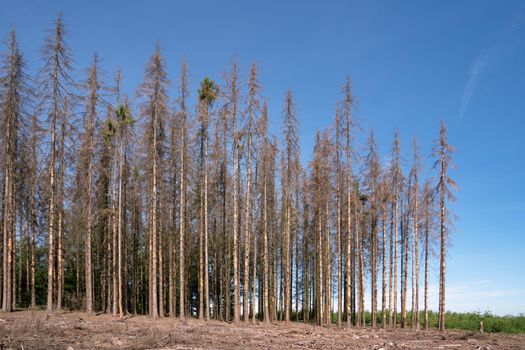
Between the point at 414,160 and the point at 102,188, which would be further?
the point at 414,160

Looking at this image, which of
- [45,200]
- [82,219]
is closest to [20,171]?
[45,200]

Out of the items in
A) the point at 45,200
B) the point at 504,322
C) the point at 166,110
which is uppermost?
the point at 166,110

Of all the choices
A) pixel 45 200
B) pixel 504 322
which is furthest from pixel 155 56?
pixel 504 322

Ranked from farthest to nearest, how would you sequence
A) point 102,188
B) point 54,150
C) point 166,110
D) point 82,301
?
point 82,301 → point 102,188 → point 166,110 → point 54,150

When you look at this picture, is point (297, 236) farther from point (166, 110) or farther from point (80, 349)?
point (80, 349)

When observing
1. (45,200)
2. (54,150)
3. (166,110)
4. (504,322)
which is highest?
(166,110)

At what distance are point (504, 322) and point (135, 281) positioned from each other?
28.9 meters

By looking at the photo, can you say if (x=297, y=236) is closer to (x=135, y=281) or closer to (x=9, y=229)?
(x=135, y=281)

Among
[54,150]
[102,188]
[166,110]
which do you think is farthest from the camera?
[102,188]

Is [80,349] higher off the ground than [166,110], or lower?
lower

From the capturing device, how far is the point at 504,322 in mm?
38062

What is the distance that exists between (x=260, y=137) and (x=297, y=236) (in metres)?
12.7

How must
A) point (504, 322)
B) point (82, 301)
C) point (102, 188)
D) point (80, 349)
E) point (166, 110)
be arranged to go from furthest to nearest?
point (504, 322), point (82, 301), point (102, 188), point (166, 110), point (80, 349)

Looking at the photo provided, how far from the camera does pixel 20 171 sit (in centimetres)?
2872
